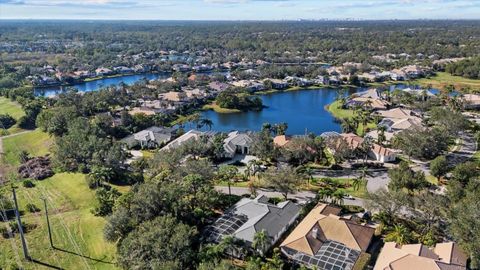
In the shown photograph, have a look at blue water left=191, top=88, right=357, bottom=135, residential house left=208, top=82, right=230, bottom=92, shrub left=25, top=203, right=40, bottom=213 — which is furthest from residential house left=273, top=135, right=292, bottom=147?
residential house left=208, top=82, right=230, bottom=92

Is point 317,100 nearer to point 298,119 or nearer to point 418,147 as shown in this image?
point 298,119

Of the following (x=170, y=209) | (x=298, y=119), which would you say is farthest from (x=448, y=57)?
(x=170, y=209)

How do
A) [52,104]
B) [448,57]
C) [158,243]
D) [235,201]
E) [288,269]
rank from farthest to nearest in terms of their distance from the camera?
[448,57], [52,104], [235,201], [288,269], [158,243]

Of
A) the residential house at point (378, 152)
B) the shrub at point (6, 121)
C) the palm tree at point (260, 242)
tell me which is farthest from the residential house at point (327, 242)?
the shrub at point (6, 121)

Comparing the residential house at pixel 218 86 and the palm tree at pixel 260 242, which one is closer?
the palm tree at pixel 260 242

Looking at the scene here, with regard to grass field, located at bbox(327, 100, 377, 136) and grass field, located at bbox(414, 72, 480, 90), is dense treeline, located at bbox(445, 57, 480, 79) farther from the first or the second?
grass field, located at bbox(327, 100, 377, 136)

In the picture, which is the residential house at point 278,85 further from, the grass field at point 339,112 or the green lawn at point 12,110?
the green lawn at point 12,110
